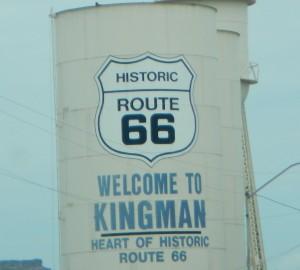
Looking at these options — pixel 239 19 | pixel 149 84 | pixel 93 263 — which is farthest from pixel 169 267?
pixel 239 19

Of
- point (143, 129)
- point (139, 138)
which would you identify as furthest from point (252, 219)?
point (143, 129)

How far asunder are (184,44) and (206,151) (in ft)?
12.5

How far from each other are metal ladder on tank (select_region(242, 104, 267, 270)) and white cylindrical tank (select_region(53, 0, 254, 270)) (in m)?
10.1

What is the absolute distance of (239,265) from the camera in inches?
2606

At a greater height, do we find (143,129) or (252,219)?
(143,129)

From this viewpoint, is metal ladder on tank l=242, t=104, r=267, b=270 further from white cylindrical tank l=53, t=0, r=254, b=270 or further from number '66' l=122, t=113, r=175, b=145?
number '66' l=122, t=113, r=175, b=145

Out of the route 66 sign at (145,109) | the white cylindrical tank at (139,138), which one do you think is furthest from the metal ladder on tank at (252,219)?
the route 66 sign at (145,109)

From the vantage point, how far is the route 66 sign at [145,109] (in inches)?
2286

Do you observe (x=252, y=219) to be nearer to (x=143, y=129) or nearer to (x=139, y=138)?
(x=139, y=138)

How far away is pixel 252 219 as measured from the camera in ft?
235

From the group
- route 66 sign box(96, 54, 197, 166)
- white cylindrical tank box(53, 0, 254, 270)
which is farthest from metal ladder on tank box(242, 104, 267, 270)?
route 66 sign box(96, 54, 197, 166)

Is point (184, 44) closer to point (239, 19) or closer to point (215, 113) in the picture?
point (215, 113)

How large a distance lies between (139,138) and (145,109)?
1046mm

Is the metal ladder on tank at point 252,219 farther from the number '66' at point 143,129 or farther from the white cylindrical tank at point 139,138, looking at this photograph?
the number '66' at point 143,129
